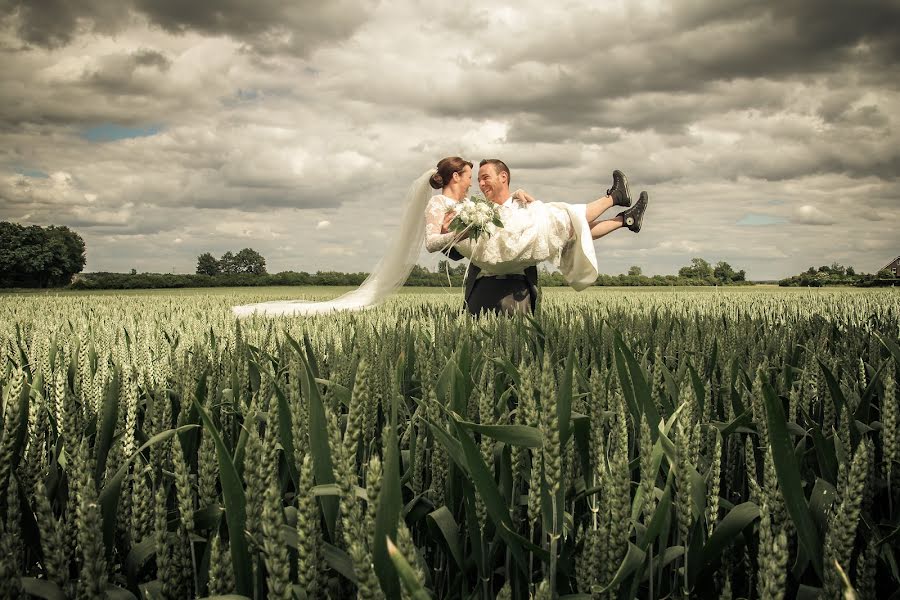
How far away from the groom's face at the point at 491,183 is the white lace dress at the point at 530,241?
38 cm

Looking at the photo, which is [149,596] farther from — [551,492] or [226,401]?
[226,401]

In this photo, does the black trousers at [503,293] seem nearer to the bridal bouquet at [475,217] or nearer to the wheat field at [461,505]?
the bridal bouquet at [475,217]

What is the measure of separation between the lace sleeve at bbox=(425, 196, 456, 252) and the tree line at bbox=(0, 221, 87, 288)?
4456cm

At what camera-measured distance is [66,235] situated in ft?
151

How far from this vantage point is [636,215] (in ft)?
21.8

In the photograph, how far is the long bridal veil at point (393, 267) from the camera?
7688 mm

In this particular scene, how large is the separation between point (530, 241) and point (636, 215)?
5.26 feet

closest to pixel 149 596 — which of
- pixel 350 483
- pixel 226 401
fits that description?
pixel 350 483

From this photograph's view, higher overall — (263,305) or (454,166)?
(454,166)

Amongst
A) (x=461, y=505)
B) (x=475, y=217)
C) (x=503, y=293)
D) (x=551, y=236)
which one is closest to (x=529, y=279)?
(x=503, y=293)

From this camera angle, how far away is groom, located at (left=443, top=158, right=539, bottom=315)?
21.5 feet

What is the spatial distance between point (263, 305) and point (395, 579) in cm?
875

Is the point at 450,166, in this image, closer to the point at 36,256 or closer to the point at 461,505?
the point at 461,505

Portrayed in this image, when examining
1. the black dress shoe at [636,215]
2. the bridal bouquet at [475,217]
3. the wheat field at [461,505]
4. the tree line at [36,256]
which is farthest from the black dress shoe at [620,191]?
the tree line at [36,256]
